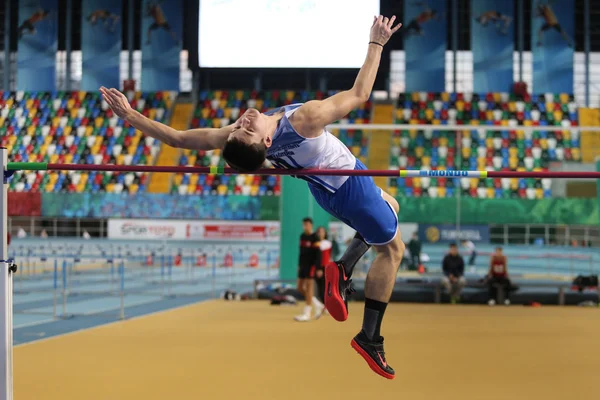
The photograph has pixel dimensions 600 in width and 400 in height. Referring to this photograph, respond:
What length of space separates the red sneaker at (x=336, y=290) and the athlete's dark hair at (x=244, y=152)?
90 cm

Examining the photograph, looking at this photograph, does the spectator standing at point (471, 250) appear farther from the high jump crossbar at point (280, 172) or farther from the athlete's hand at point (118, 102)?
the athlete's hand at point (118, 102)

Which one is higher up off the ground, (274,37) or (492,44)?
(492,44)

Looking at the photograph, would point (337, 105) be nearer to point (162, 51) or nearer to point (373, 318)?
point (373, 318)

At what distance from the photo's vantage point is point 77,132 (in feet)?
85.1

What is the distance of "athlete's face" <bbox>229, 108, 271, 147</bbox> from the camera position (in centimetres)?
364

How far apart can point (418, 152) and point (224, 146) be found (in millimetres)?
10650

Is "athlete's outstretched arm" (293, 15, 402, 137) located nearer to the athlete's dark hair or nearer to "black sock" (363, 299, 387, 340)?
the athlete's dark hair

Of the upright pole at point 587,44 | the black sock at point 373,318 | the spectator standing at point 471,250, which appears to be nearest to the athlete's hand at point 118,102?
the black sock at point 373,318

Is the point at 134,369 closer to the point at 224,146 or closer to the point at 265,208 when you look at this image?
the point at 224,146

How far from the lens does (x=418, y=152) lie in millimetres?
14062

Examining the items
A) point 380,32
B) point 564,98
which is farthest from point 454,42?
point 380,32

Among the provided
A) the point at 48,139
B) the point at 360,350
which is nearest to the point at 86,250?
the point at 48,139

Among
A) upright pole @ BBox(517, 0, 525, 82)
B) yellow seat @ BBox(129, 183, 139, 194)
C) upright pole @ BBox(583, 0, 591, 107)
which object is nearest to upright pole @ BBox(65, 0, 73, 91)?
yellow seat @ BBox(129, 183, 139, 194)

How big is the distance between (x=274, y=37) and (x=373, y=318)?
1451 cm
